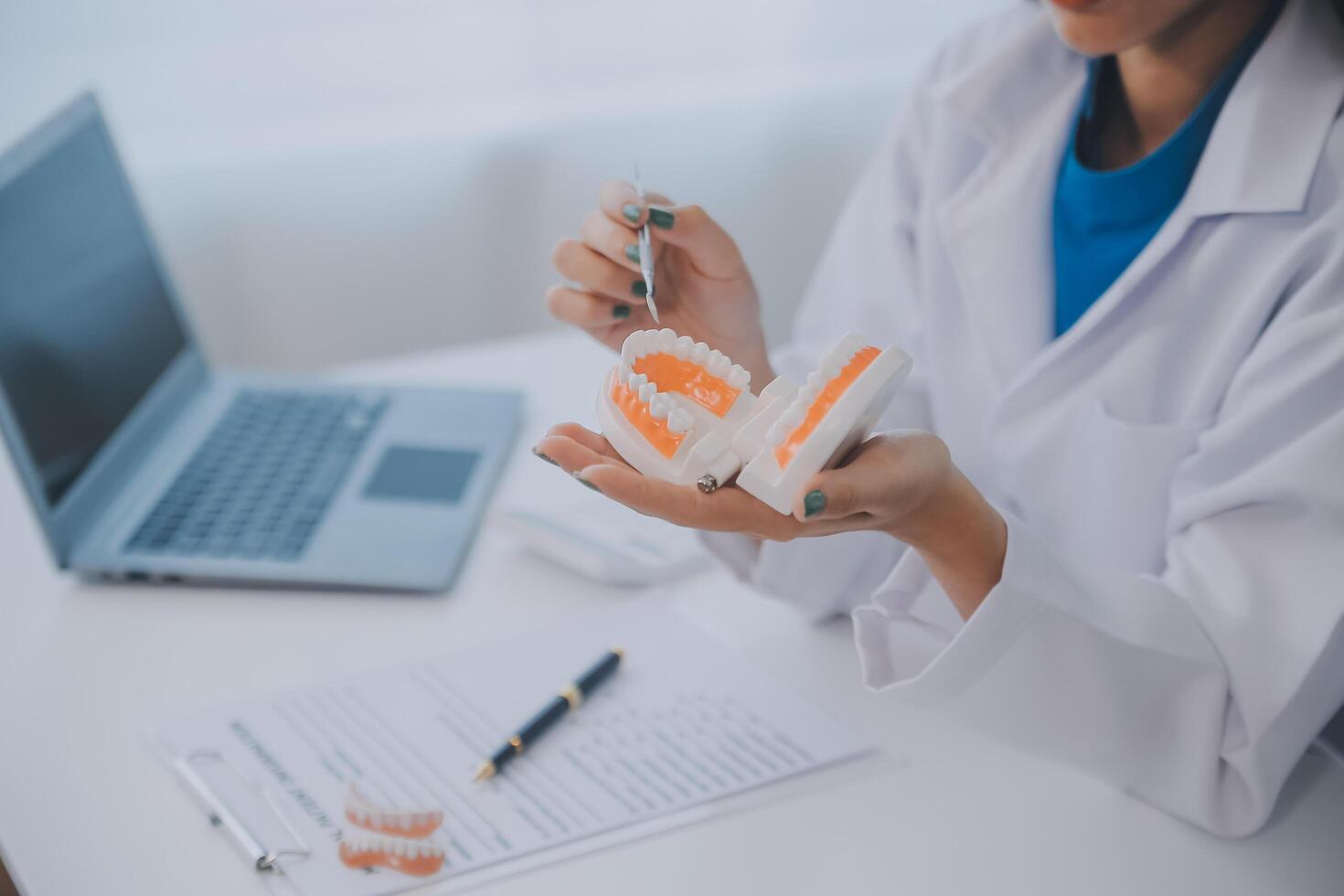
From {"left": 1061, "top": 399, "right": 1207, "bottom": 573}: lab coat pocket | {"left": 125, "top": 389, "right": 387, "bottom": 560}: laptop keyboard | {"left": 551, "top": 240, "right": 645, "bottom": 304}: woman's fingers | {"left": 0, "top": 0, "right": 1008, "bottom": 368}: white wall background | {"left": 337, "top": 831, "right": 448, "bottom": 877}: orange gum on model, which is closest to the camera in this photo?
{"left": 337, "top": 831, "right": 448, "bottom": 877}: orange gum on model

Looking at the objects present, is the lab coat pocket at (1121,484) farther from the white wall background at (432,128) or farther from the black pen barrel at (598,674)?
the white wall background at (432,128)

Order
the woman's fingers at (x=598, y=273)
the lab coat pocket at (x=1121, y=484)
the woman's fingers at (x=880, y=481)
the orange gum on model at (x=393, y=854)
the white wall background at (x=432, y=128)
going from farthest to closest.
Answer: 1. the white wall background at (x=432, y=128)
2. the lab coat pocket at (x=1121, y=484)
3. the woman's fingers at (x=598, y=273)
4. the orange gum on model at (x=393, y=854)
5. the woman's fingers at (x=880, y=481)

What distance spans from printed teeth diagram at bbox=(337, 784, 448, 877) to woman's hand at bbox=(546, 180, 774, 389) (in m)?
0.33

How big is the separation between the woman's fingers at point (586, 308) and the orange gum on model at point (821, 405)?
277 millimetres

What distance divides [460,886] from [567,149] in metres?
1.54

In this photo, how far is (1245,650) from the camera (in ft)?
2.63

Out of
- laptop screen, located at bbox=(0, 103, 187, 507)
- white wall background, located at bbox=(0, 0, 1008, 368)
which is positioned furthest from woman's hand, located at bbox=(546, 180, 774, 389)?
white wall background, located at bbox=(0, 0, 1008, 368)

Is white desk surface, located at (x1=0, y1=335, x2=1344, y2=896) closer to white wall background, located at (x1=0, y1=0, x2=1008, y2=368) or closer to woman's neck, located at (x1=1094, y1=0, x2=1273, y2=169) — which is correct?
woman's neck, located at (x1=1094, y1=0, x2=1273, y2=169)

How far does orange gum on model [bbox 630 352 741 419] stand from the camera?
2.23 ft

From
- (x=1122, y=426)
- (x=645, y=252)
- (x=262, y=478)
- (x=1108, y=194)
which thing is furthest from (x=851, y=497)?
(x=262, y=478)

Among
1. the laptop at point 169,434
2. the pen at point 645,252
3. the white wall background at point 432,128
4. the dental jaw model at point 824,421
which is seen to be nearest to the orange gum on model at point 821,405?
the dental jaw model at point 824,421

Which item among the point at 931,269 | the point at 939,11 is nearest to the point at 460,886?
the point at 931,269

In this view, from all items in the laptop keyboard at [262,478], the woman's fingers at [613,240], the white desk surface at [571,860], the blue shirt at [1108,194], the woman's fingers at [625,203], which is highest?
the woman's fingers at [625,203]

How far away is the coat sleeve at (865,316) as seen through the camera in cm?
Result: 96
